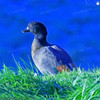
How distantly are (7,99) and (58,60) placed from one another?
3.15m

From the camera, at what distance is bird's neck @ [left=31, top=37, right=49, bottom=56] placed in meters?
6.98

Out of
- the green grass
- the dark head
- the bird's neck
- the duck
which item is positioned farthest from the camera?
the dark head

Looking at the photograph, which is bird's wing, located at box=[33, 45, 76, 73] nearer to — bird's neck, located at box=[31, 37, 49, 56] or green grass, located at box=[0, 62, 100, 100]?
bird's neck, located at box=[31, 37, 49, 56]

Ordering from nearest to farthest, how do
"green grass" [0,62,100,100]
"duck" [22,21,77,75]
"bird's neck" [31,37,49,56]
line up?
"green grass" [0,62,100,100], "duck" [22,21,77,75], "bird's neck" [31,37,49,56]

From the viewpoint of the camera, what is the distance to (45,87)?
137 inches

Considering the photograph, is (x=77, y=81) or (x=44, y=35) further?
(x=44, y=35)

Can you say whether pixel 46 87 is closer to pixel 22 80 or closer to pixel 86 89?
pixel 22 80

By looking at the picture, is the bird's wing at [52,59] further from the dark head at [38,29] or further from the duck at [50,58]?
the dark head at [38,29]

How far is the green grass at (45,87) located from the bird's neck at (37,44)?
3140 millimetres

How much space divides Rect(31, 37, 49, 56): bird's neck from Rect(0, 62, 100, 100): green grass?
3140mm

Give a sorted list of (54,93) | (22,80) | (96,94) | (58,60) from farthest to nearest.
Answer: (58,60)
(22,80)
(54,93)
(96,94)

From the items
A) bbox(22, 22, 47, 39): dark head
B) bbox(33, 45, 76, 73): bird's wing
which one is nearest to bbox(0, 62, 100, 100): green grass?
bbox(33, 45, 76, 73): bird's wing

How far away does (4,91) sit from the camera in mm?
3398

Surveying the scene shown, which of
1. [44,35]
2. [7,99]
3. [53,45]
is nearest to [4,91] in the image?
[7,99]
